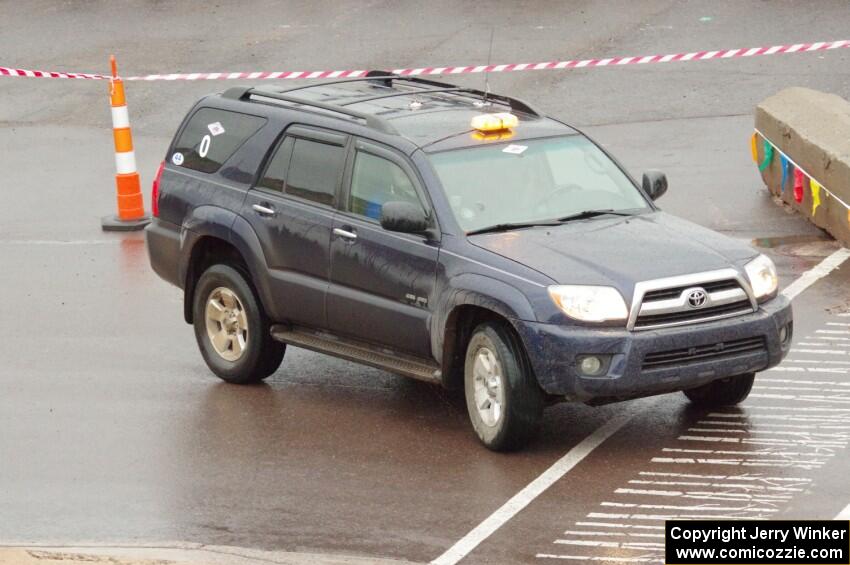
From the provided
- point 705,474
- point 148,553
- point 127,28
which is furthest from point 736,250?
point 127,28

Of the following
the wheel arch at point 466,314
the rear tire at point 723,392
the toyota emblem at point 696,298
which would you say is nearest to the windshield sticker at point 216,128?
the wheel arch at point 466,314

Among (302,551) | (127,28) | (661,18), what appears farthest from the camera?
(127,28)

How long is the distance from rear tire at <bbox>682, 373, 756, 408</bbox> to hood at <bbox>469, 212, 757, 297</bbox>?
811 millimetres

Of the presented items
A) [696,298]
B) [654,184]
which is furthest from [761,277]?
[654,184]

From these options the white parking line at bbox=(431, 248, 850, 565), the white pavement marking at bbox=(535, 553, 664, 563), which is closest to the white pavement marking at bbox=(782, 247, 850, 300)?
the white parking line at bbox=(431, 248, 850, 565)

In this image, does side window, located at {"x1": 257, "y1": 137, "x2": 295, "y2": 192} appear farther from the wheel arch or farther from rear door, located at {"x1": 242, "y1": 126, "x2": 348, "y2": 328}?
the wheel arch

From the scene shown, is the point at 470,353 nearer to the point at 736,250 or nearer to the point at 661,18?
the point at 736,250

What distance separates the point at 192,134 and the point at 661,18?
498 inches

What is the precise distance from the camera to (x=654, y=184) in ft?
34.5

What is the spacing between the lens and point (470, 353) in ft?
30.8

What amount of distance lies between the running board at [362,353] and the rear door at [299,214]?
9cm

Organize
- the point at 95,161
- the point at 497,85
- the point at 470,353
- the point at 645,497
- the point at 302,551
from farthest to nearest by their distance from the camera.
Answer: the point at 497,85 → the point at 95,161 → the point at 470,353 → the point at 645,497 → the point at 302,551

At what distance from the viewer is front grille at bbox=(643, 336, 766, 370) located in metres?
8.88

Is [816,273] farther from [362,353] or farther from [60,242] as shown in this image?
[60,242]
